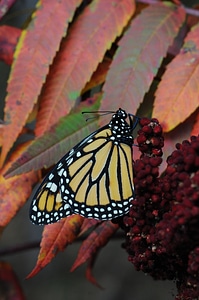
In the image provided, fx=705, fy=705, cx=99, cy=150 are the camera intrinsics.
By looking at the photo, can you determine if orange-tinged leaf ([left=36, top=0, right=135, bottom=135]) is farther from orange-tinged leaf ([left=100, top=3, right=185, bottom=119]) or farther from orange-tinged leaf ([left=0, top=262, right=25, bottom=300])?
orange-tinged leaf ([left=0, top=262, right=25, bottom=300])

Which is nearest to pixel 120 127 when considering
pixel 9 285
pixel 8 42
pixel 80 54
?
pixel 80 54

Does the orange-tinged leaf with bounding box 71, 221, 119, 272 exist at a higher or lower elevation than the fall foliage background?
lower

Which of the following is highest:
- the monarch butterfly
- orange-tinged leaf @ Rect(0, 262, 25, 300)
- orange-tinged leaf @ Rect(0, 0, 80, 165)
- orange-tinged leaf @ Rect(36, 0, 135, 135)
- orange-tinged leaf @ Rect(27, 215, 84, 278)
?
orange-tinged leaf @ Rect(0, 0, 80, 165)

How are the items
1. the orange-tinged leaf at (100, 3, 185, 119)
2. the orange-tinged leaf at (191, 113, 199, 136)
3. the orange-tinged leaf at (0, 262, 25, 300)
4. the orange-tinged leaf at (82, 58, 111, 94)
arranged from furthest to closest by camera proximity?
the orange-tinged leaf at (0, 262, 25, 300), the orange-tinged leaf at (82, 58, 111, 94), the orange-tinged leaf at (100, 3, 185, 119), the orange-tinged leaf at (191, 113, 199, 136)

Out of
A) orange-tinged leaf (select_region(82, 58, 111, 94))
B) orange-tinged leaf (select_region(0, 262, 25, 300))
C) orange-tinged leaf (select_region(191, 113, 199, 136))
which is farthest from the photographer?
orange-tinged leaf (select_region(0, 262, 25, 300))

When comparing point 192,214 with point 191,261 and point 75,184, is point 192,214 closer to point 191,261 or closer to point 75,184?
point 191,261

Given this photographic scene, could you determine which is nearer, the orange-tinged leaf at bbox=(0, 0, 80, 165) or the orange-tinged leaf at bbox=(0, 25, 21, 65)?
the orange-tinged leaf at bbox=(0, 0, 80, 165)

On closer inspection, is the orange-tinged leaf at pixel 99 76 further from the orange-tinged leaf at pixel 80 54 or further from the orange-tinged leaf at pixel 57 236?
the orange-tinged leaf at pixel 57 236

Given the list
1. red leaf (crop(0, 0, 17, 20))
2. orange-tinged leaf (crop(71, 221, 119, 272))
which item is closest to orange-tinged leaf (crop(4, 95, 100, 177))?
orange-tinged leaf (crop(71, 221, 119, 272))

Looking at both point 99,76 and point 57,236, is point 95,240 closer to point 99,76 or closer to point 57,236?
point 57,236
